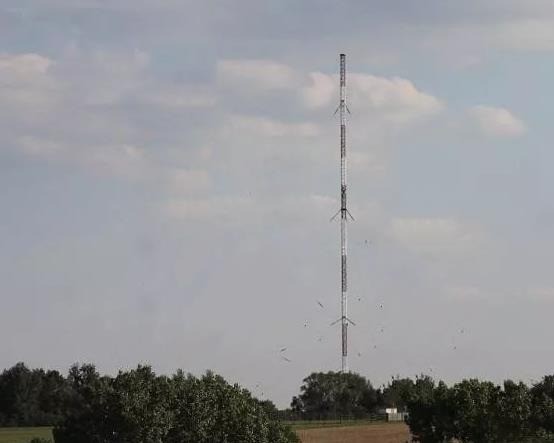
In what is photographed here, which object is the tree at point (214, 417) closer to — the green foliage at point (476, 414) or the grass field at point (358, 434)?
the green foliage at point (476, 414)

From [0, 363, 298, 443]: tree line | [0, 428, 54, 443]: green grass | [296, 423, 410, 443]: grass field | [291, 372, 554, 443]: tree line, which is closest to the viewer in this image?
[0, 363, 298, 443]: tree line

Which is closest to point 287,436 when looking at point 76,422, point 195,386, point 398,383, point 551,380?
point 195,386

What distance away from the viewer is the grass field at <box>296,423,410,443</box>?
127 meters

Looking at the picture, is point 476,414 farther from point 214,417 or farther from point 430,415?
point 214,417

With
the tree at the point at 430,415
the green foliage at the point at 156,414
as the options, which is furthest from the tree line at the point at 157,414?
the tree at the point at 430,415

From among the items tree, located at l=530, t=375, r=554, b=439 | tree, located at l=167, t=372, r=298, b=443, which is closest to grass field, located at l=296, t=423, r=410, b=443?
tree, located at l=530, t=375, r=554, b=439

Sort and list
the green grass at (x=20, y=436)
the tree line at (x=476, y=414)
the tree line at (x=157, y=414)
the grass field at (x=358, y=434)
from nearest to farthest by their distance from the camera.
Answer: the tree line at (x=157, y=414) → the tree line at (x=476, y=414) → the grass field at (x=358, y=434) → the green grass at (x=20, y=436)

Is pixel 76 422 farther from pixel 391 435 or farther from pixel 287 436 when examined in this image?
pixel 391 435

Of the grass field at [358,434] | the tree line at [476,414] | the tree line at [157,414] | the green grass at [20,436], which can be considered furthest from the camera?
the green grass at [20,436]

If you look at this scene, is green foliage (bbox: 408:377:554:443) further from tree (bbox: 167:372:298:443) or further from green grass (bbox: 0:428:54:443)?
green grass (bbox: 0:428:54:443)

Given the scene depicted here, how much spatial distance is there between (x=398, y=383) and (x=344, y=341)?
8791cm

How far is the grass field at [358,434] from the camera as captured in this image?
126562 millimetres

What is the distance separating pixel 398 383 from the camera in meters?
196

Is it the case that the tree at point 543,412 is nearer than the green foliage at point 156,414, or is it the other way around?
the green foliage at point 156,414
